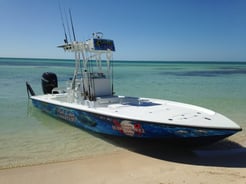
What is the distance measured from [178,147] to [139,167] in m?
1.15

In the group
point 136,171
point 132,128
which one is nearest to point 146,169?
point 136,171

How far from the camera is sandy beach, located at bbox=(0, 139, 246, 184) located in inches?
157

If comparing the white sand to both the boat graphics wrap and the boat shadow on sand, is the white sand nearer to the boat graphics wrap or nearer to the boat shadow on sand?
the boat shadow on sand

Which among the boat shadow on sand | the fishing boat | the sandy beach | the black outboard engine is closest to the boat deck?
the fishing boat

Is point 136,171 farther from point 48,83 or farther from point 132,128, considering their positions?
point 48,83

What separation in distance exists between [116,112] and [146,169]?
170 centimetres

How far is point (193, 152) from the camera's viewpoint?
516 centimetres

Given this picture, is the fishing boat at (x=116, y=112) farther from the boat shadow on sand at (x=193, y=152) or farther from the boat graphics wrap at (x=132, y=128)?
the boat shadow on sand at (x=193, y=152)

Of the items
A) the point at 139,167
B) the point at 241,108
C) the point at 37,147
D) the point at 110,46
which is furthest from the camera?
the point at 241,108

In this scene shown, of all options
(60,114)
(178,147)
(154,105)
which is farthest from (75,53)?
(178,147)

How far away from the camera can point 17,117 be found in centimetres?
851

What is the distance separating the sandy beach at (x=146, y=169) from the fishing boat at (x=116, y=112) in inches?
16.3

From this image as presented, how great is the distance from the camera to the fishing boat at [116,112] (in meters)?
4.62

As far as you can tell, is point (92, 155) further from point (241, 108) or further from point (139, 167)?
point (241, 108)
